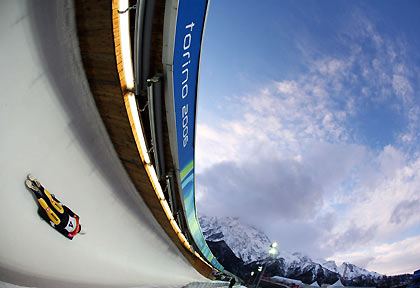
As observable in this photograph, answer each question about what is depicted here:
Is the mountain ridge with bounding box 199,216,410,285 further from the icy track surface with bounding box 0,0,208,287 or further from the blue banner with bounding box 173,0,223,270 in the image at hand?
the blue banner with bounding box 173,0,223,270

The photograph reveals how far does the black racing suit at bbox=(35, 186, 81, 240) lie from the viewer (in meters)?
2.78

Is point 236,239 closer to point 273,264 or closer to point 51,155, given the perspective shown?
point 273,264

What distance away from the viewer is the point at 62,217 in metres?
3.06

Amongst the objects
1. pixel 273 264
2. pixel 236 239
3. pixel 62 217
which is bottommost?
pixel 273 264

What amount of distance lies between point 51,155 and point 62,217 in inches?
42.4

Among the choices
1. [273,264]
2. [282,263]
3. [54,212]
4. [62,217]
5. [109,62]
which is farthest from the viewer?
[282,263]

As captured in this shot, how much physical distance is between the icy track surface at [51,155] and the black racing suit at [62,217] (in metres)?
0.08

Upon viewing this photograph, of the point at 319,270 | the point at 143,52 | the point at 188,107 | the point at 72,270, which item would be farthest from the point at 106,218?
the point at 319,270

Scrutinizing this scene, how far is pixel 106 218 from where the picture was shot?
13.6 feet

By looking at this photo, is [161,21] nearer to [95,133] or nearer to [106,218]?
[95,133]

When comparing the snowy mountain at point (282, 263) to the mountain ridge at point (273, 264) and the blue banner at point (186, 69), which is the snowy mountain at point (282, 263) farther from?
the blue banner at point (186, 69)

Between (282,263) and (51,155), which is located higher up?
(51,155)

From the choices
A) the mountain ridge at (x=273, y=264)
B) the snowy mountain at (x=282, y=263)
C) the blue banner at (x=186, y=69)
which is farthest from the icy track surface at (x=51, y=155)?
the snowy mountain at (x=282, y=263)

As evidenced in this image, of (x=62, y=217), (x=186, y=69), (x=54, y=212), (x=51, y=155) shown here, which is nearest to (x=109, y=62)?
(x=186, y=69)
